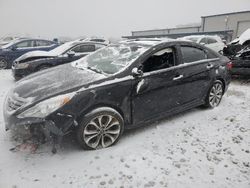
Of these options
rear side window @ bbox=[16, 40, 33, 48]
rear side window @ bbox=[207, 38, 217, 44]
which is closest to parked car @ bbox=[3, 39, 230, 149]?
rear side window @ bbox=[16, 40, 33, 48]

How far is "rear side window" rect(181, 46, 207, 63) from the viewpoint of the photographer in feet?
13.7

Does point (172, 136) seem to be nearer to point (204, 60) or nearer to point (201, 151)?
point (201, 151)

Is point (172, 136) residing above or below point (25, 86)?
below

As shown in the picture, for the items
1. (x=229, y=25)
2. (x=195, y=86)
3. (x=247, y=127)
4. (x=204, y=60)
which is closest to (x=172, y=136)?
(x=195, y=86)

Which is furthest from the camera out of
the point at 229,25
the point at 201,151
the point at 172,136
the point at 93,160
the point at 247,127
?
the point at 229,25

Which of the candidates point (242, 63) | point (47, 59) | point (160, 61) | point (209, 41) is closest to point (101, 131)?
point (160, 61)

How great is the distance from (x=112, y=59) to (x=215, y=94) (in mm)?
2358

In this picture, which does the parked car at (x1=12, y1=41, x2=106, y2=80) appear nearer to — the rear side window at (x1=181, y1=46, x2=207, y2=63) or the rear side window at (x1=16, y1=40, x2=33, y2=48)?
the rear side window at (x1=16, y1=40, x2=33, y2=48)

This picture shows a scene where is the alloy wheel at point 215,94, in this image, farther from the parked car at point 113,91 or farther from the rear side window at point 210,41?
the rear side window at point 210,41

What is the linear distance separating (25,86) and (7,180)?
138 centimetres

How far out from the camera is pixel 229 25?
81.5 ft

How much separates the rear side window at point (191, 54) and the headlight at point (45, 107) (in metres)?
2.32

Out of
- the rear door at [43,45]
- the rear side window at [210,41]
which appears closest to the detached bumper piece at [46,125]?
the rear door at [43,45]

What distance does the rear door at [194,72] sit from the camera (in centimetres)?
411
